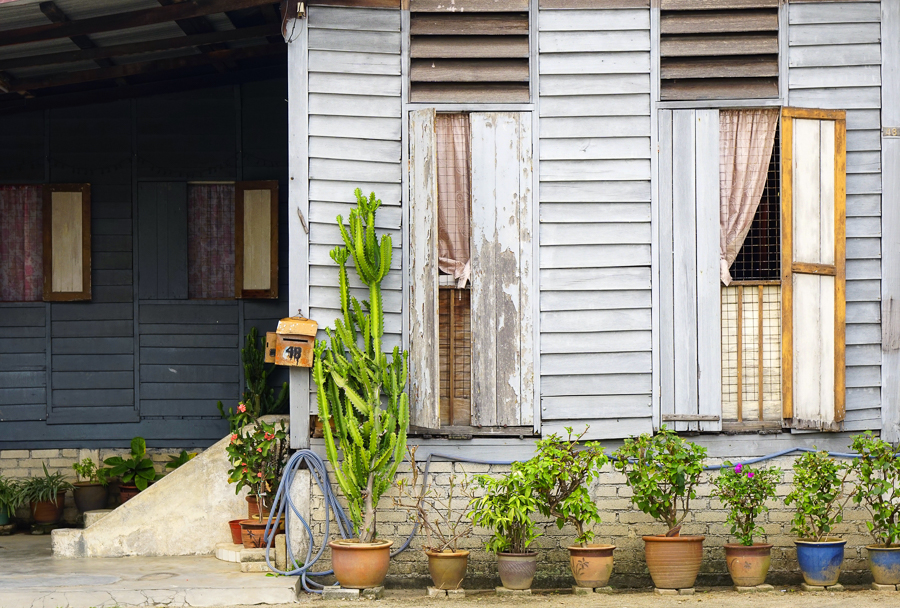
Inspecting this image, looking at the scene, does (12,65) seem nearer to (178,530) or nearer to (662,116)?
(178,530)

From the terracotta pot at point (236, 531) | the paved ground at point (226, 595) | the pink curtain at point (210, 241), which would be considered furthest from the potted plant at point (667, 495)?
the pink curtain at point (210, 241)

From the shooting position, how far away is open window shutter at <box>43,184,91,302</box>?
30.2ft

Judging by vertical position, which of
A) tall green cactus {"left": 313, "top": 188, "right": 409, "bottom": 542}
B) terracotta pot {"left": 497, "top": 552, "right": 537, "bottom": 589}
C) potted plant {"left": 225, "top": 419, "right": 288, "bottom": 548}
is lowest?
terracotta pot {"left": 497, "top": 552, "right": 537, "bottom": 589}

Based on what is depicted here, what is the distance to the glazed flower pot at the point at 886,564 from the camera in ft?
21.9

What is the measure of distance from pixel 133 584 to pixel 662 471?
372 cm

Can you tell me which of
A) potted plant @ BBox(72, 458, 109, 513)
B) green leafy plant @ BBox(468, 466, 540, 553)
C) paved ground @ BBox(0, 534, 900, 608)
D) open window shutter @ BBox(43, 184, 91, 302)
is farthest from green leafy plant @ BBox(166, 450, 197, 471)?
green leafy plant @ BBox(468, 466, 540, 553)

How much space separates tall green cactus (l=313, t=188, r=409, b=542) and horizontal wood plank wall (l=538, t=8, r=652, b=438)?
1164 mm

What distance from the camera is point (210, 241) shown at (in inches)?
369

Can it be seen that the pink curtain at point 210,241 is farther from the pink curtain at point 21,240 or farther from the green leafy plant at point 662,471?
the green leafy plant at point 662,471

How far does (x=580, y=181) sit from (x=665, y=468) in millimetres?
2186

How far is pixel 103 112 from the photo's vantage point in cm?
930

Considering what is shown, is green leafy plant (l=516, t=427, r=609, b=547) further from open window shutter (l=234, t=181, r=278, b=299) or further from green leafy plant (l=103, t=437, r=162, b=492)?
green leafy plant (l=103, t=437, r=162, b=492)

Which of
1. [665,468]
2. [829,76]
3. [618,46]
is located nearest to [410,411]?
[665,468]

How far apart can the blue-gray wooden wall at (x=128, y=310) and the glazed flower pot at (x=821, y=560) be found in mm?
5236
